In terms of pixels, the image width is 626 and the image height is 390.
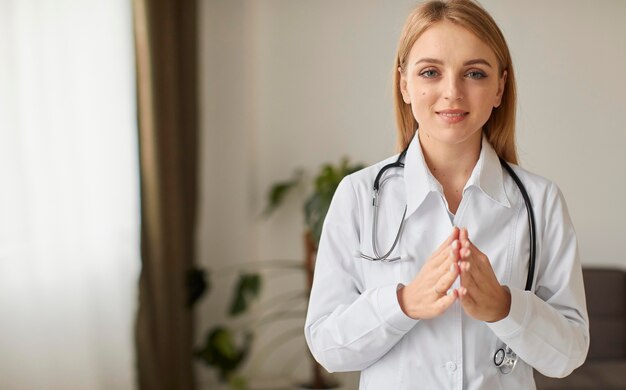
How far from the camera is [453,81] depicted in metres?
1.21

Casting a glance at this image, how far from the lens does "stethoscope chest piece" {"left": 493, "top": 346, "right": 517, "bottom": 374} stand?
4.06ft

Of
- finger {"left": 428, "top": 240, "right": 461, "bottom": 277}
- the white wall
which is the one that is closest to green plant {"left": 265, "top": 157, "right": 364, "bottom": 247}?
the white wall

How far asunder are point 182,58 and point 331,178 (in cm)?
84

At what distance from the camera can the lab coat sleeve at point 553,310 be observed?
3.86 ft

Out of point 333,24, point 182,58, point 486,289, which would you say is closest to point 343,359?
point 486,289

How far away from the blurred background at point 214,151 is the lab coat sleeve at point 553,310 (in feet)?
6.35

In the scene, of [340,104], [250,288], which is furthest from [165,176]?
[340,104]

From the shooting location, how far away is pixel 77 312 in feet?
10.0

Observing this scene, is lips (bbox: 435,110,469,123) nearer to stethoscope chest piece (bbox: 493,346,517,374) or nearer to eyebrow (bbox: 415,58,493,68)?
eyebrow (bbox: 415,58,493,68)

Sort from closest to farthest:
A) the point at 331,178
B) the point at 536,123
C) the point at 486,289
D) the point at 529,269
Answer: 1. the point at 486,289
2. the point at 529,269
3. the point at 331,178
4. the point at 536,123

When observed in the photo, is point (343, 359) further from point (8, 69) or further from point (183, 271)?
point (183, 271)

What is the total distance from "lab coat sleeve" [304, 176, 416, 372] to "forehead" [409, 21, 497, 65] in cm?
24

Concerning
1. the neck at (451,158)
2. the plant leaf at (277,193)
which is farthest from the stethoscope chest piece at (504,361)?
the plant leaf at (277,193)

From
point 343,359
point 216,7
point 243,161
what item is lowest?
point 243,161
